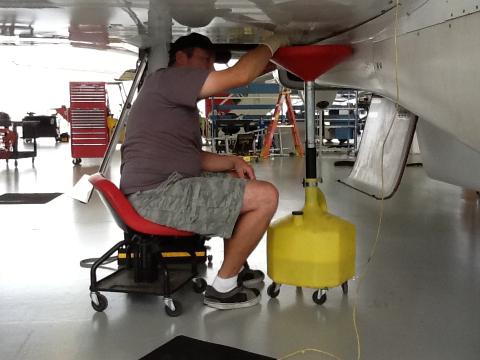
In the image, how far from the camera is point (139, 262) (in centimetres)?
206

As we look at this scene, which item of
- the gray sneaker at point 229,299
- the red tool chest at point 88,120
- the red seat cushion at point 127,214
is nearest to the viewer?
the red seat cushion at point 127,214

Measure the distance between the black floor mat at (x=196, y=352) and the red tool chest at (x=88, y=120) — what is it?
661 cm

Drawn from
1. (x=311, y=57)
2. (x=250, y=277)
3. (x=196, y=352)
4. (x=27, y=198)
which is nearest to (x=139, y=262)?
(x=250, y=277)

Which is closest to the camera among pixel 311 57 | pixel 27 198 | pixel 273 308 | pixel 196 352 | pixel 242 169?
pixel 196 352

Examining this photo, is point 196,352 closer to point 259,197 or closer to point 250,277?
point 259,197

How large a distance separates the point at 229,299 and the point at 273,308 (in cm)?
18

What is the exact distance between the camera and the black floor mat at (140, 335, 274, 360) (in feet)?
4.96

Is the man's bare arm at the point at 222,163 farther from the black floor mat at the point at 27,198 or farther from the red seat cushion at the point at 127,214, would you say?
the black floor mat at the point at 27,198

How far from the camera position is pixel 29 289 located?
7.10ft

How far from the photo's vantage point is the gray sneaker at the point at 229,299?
195cm

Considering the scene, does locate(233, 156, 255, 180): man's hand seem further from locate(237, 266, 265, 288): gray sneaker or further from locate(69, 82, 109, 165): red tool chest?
locate(69, 82, 109, 165): red tool chest

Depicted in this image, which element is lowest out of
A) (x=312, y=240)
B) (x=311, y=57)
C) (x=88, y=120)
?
(x=312, y=240)

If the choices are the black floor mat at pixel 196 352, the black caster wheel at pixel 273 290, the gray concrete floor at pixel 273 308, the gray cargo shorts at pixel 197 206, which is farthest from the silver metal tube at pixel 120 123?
the black floor mat at pixel 196 352

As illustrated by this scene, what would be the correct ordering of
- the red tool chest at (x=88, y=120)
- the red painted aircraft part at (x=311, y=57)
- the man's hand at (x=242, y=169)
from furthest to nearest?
the red tool chest at (x=88, y=120) < the man's hand at (x=242, y=169) < the red painted aircraft part at (x=311, y=57)
